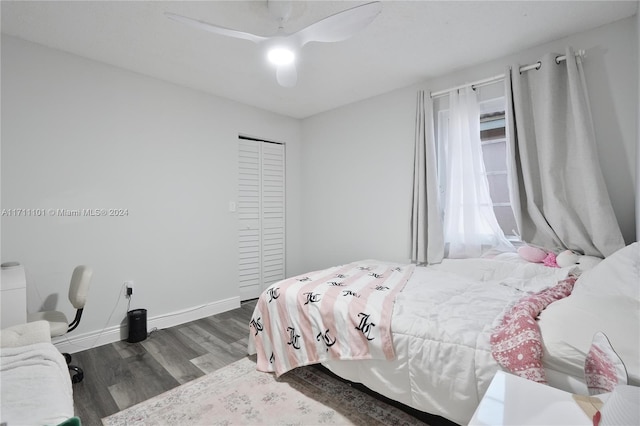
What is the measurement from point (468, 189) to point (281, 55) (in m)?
2.02

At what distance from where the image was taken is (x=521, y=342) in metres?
1.24

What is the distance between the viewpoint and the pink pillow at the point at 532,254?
2336 millimetres

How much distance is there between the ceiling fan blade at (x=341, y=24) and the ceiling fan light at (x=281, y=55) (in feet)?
0.37

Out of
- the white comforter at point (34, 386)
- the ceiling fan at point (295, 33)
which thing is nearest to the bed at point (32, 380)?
the white comforter at point (34, 386)

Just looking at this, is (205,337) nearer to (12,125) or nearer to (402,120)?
(12,125)

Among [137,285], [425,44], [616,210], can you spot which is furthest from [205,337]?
[616,210]

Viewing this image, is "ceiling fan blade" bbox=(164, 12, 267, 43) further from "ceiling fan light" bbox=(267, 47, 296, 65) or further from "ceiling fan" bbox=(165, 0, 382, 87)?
"ceiling fan light" bbox=(267, 47, 296, 65)

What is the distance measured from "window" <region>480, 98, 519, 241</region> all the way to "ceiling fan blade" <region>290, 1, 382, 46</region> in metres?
1.74

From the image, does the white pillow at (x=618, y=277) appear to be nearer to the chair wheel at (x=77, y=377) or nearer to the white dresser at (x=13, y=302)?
the white dresser at (x=13, y=302)

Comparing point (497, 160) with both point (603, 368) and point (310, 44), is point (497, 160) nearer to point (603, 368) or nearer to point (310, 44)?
point (310, 44)

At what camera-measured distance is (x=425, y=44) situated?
238 centimetres

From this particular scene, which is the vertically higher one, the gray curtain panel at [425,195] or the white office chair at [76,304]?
the gray curtain panel at [425,195]

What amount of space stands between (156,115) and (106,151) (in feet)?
1.92

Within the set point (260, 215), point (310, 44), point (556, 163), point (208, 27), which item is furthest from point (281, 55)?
point (260, 215)
